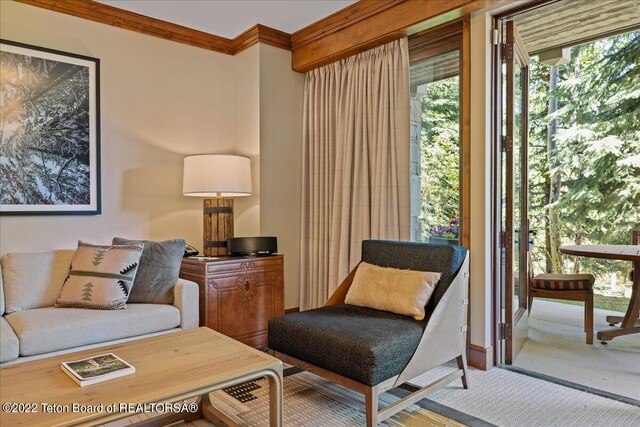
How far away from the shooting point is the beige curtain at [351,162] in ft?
10.3

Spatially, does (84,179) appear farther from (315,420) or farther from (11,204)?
(315,420)

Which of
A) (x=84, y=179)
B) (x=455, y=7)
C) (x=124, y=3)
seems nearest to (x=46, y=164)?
(x=84, y=179)

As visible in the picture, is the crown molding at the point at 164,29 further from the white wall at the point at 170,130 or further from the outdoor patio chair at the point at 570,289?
the outdoor patio chair at the point at 570,289

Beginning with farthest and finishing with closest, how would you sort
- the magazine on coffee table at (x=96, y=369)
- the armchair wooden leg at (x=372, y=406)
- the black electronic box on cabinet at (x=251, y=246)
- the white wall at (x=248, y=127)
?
the white wall at (x=248, y=127)
the black electronic box on cabinet at (x=251, y=246)
the armchair wooden leg at (x=372, y=406)
the magazine on coffee table at (x=96, y=369)

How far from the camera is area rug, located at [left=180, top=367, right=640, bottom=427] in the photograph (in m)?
2.04

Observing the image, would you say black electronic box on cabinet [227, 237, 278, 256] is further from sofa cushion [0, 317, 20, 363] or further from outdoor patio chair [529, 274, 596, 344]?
outdoor patio chair [529, 274, 596, 344]

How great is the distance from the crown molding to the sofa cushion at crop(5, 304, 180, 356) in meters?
2.08

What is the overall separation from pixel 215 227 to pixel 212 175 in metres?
0.42

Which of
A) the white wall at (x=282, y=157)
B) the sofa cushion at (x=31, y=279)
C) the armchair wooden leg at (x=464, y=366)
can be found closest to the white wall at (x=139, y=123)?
the sofa cushion at (x=31, y=279)

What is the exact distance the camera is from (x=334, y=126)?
3.61 m

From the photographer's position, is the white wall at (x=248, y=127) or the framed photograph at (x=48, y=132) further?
the white wall at (x=248, y=127)

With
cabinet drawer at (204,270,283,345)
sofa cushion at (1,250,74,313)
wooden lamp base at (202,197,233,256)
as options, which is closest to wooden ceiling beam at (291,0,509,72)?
wooden lamp base at (202,197,233,256)

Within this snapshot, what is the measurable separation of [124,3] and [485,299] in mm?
3261

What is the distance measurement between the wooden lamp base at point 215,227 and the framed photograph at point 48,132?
783mm
